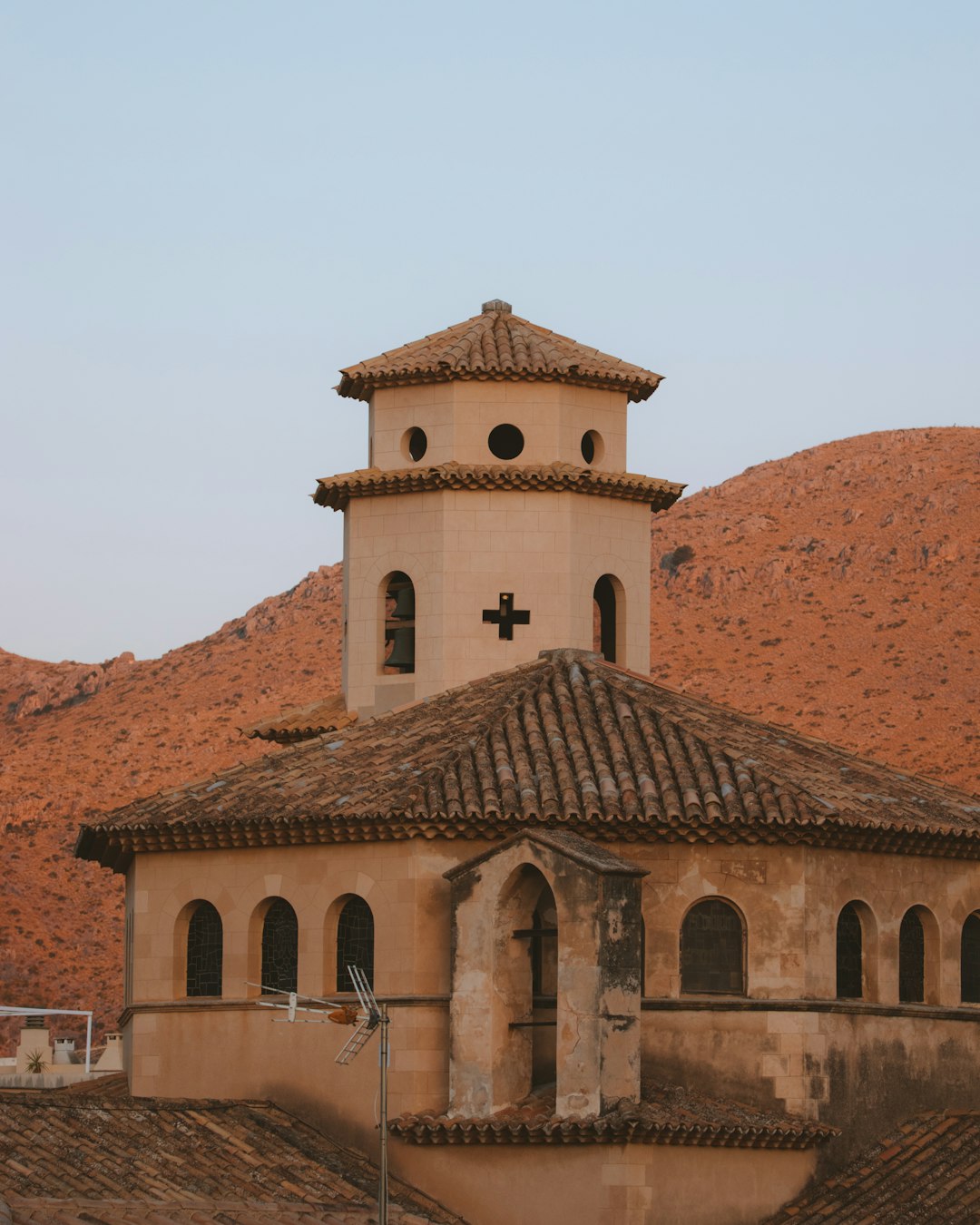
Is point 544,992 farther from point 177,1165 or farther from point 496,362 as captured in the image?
point 496,362

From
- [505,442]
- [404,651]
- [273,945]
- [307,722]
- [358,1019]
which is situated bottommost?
[358,1019]

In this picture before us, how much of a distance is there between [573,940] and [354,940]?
3.48 m

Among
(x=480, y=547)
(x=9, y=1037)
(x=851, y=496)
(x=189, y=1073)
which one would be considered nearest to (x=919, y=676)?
(x=851, y=496)

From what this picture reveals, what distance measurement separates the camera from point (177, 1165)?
2720 centimetres

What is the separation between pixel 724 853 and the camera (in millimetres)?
29688

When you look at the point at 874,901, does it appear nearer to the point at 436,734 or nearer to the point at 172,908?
the point at 436,734

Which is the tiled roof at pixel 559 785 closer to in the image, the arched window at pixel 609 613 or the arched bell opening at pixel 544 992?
the arched bell opening at pixel 544 992

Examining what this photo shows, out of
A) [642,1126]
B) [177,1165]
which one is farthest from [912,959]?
[177,1165]

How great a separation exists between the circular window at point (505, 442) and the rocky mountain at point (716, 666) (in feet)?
136

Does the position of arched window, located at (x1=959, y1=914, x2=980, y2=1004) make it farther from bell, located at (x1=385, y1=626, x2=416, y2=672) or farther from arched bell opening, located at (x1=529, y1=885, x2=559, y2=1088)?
bell, located at (x1=385, y1=626, x2=416, y2=672)

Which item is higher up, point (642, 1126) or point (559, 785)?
point (559, 785)

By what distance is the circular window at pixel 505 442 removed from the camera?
119ft

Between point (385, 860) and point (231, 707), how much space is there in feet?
204

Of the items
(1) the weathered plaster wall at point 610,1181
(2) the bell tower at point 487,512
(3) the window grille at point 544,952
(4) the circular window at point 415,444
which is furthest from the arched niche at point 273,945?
(4) the circular window at point 415,444
